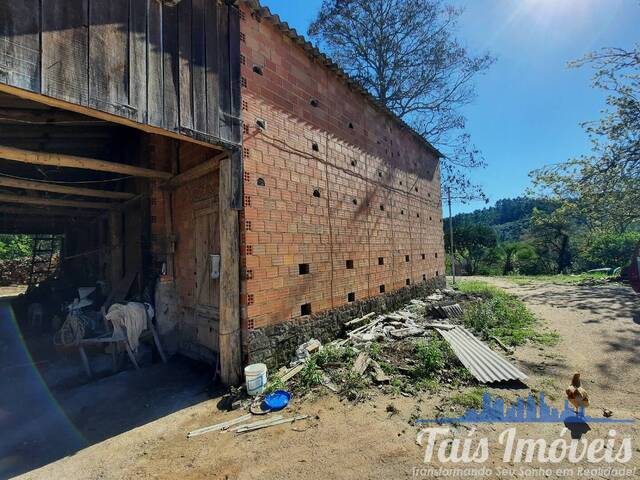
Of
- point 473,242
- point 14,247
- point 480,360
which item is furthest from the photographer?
point 473,242

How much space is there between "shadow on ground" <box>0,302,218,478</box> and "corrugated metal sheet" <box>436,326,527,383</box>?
4154 mm

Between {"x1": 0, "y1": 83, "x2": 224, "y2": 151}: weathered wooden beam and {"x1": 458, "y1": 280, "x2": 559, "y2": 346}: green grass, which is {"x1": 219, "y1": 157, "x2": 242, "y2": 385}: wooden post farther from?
{"x1": 458, "y1": 280, "x2": 559, "y2": 346}: green grass

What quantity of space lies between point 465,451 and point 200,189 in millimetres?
5567

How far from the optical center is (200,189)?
585 cm

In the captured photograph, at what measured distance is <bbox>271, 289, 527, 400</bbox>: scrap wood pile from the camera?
4.52 m

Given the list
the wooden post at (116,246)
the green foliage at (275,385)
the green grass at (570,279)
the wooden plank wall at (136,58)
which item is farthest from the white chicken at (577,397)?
the green grass at (570,279)

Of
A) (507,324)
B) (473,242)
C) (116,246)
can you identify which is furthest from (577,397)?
(473,242)

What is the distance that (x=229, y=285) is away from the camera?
474 centimetres

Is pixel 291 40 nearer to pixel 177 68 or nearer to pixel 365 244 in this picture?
pixel 177 68

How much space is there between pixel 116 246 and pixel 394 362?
724 centimetres

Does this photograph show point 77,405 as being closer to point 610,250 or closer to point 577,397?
point 577,397

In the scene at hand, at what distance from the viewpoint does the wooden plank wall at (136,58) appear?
289cm

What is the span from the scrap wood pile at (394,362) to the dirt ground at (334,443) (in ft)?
0.96

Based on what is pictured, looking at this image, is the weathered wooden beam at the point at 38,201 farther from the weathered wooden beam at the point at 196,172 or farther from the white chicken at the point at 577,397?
the white chicken at the point at 577,397
